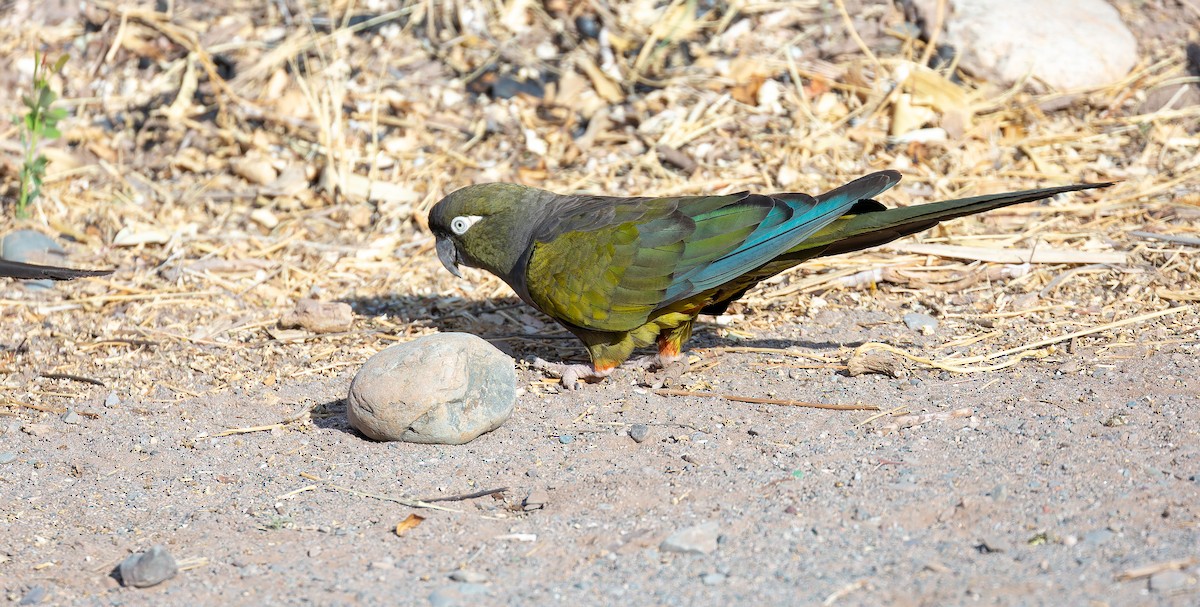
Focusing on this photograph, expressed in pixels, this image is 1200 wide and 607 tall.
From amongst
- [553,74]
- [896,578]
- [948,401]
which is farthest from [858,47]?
[896,578]

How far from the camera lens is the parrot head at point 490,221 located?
17.6 feet

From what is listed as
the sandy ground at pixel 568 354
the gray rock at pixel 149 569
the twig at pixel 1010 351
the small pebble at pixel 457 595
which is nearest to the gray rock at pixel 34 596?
the sandy ground at pixel 568 354

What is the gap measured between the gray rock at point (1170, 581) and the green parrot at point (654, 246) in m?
1.79

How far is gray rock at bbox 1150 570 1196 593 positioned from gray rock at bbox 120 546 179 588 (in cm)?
289

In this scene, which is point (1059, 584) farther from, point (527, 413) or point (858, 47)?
point (858, 47)

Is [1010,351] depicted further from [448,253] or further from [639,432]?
[448,253]

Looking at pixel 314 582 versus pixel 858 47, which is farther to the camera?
pixel 858 47

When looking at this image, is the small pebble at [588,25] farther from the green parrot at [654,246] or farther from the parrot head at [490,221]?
the green parrot at [654,246]

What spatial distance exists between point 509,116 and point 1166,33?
5006 mm

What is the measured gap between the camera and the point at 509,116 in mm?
8078

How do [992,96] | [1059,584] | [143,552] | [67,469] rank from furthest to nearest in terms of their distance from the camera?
[992,96] → [67,469] → [143,552] → [1059,584]

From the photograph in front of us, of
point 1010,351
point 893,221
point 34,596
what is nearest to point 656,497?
point 893,221

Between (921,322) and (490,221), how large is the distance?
226cm

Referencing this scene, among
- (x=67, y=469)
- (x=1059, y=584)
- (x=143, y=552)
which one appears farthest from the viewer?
(x=67, y=469)
